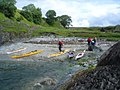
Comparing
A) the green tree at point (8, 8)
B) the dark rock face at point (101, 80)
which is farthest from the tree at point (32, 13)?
the dark rock face at point (101, 80)

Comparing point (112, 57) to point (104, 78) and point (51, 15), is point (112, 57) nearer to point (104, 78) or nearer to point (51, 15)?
point (104, 78)

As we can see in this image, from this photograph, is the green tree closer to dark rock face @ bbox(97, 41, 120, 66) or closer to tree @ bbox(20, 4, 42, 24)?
tree @ bbox(20, 4, 42, 24)

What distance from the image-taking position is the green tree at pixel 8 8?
15091 centimetres

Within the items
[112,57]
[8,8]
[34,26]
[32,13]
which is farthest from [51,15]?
[112,57]

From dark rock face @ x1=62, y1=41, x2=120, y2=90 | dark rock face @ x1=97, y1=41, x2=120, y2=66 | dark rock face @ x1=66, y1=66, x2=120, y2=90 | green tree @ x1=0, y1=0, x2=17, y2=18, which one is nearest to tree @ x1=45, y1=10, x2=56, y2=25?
green tree @ x1=0, y1=0, x2=17, y2=18

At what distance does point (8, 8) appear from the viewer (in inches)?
5999

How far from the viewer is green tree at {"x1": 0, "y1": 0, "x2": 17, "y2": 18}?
495 feet

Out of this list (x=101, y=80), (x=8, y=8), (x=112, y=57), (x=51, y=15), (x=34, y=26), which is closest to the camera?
(x=101, y=80)

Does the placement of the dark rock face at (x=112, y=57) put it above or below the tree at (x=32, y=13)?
below

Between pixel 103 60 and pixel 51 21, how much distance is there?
18380 cm

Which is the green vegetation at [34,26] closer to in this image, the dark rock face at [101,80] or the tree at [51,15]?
the tree at [51,15]

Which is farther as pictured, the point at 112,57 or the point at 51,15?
the point at 51,15

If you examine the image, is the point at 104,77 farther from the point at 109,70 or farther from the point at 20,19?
the point at 20,19

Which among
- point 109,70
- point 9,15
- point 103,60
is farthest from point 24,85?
point 9,15
